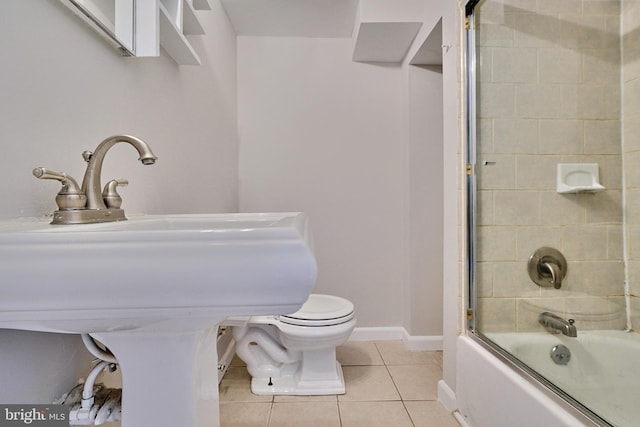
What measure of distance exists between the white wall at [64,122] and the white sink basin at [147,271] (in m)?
0.30

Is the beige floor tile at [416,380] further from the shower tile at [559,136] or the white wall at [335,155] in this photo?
the shower tile at [559,136]

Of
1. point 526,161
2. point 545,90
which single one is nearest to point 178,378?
point 526,161

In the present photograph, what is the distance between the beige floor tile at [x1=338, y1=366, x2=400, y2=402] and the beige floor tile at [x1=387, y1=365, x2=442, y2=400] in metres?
0.04

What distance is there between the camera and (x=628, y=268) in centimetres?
141

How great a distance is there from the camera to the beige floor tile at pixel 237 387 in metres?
1.60

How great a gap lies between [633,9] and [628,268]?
1119 mm

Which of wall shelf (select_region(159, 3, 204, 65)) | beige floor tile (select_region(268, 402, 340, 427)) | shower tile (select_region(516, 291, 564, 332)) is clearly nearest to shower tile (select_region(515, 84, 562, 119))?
shower tile (select_region(516, 291, 564, 332))

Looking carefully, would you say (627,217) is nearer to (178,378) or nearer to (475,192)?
Answer: (475,192)

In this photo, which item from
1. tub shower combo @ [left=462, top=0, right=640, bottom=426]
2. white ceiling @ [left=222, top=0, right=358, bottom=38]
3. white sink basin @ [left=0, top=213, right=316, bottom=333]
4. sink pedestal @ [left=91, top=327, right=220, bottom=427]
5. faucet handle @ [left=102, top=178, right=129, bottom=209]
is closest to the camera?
white sink basin @ [left=0, top=213, right=316, bottom=333]

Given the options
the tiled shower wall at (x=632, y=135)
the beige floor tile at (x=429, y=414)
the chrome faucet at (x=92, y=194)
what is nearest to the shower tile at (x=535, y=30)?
the tiled shower wall at (x=632, y=135)

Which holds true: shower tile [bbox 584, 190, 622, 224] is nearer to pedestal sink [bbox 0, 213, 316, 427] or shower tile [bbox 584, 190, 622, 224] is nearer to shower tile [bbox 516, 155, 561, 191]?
shower tile [bbox 516, 155, 561, 191]

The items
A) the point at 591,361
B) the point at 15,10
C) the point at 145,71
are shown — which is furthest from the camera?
the point at 591,361

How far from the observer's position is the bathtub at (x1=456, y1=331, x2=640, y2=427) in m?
0.91

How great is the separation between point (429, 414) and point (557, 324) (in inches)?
27.0
